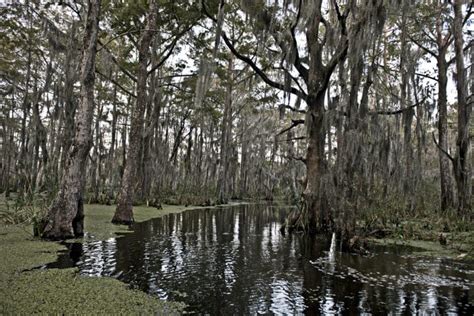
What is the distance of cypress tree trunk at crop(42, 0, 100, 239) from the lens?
644 centimetres

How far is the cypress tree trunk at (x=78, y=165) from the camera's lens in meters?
6.44

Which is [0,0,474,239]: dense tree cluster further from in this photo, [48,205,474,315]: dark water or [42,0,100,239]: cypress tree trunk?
[48,205,474,315]: dark water

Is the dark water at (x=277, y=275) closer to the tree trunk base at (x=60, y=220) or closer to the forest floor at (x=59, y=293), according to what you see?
the forest floor at (x=59, y=293)

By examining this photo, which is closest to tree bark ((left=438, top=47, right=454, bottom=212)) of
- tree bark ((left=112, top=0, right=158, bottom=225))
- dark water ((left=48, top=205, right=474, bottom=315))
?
dark water ((left=48, top=205, right=474, bottom=315))

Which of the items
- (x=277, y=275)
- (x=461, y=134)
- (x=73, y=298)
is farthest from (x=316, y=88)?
(x=73, y=298)

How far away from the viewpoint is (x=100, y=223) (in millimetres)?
8953

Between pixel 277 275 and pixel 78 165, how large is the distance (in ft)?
13.9

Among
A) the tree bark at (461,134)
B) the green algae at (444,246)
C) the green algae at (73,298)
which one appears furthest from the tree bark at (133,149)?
the tree bark at (461,134)

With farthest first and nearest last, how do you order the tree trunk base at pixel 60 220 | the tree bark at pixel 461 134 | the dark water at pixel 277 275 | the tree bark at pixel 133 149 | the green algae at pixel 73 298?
the tree bark at pixel 461 134 → the tree bark at pixel 133 149 → the tree trunk base at pixel 60 220 → the dark water at pixel 277 275 → the green algae at pixel 73 298

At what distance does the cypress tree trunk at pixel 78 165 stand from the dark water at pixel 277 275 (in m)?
0.69

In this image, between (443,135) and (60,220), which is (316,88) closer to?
(443,135)

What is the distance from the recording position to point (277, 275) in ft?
16.0

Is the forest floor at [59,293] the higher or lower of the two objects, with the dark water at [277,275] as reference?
higher

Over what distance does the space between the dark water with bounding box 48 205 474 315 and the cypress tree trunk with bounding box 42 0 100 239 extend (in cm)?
69
